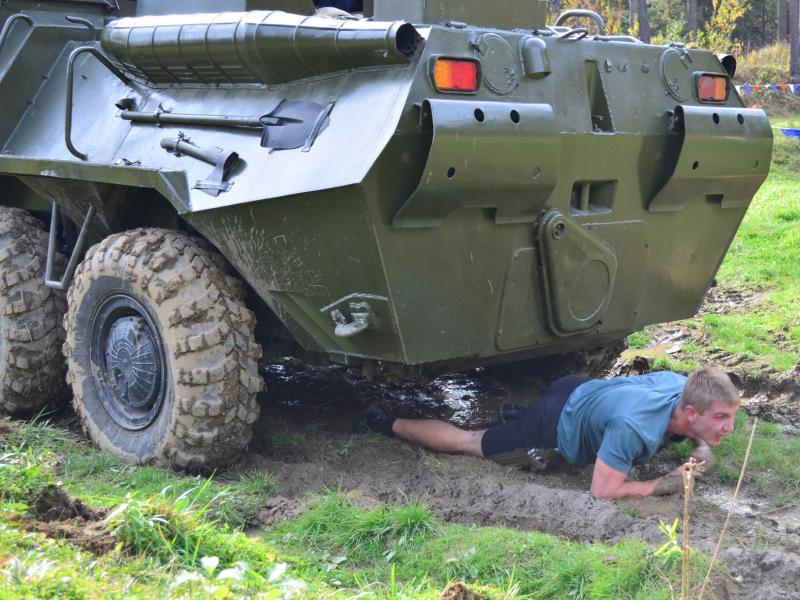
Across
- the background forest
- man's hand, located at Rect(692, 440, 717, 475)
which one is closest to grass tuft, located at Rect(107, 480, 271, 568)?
man's hand, located at Rect(692, 440, 717, 475)

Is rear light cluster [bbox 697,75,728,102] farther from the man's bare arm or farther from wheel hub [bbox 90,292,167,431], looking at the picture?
wheel hub [bbox 90,292,167,431]

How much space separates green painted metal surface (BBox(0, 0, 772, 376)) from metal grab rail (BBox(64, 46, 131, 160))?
6 centimetres

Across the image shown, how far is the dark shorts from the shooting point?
5086mm

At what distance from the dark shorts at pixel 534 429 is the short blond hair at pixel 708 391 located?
70cm

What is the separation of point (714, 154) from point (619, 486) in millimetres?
1578

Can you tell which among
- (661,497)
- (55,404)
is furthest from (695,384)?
(55,404)

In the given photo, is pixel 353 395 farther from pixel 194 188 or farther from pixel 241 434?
pixel 194 188

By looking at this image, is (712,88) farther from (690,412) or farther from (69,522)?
(69,522)

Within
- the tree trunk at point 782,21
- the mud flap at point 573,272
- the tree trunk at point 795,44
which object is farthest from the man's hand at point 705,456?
the tree trunk at point 782,21

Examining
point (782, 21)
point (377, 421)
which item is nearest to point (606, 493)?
point (377, 421)

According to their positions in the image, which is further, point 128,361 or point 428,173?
point 128,361

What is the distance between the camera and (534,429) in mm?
5109

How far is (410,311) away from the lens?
4371 mm

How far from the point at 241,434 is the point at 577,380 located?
5.03ft
